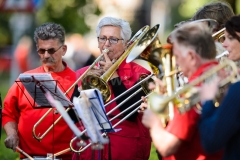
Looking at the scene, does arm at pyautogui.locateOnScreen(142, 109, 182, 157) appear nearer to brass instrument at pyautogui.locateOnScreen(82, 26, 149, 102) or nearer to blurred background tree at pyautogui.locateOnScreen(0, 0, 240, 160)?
brass instrument at pyautogui.locateOnScreen(82, 26, 149, 102)

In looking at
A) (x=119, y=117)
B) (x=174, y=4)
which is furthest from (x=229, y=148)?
(x=174, y=4)

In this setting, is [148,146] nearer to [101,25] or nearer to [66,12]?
[101,25]

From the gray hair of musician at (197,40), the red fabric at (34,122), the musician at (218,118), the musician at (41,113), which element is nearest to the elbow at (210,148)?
the musician at (218,118)

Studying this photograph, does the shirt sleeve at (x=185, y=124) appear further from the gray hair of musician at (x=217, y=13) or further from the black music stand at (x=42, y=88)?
the gray hair of musician at (x=217, y=13)

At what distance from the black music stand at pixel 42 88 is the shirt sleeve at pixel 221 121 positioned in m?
2.01

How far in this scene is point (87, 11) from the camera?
795 inches

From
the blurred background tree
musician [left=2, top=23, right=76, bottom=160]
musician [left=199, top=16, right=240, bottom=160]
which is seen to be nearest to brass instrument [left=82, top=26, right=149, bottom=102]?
musician [left=2, top=23, right=76, bottom=160]

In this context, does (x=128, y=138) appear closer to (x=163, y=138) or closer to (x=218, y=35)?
(x=218, y=35)

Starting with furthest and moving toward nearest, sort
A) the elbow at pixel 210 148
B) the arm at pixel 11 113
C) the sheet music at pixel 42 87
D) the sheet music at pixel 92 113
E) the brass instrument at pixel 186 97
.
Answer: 1. the arm at pixel 11 113
2. the sheet music at pixel 42 87
3. the sheet music at pixel 92 113
4. the elbow at pixel 210 148
5. the brass instrument at pixel 186 97

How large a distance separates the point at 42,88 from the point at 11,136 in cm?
105

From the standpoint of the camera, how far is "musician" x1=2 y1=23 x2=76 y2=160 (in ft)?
24.6

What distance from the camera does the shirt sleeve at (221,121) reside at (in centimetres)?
478

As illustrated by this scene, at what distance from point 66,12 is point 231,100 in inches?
645

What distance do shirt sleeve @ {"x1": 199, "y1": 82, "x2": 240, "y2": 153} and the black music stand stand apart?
79.3 inches
